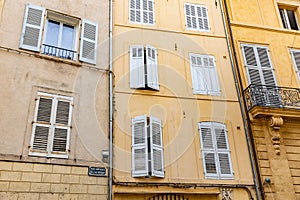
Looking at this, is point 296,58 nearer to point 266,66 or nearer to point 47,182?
point 266,66

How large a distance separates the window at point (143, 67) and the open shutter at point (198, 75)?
1.35 metres

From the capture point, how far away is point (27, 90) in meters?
7.66

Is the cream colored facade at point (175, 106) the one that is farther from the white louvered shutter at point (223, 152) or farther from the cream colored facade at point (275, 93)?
the cream colored facade at point (275, 93)

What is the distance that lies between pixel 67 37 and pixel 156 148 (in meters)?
4.45

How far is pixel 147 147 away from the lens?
820cm

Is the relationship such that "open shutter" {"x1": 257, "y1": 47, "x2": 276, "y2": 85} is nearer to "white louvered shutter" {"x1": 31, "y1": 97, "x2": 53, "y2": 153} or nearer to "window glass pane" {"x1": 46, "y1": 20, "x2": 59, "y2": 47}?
"window glass pane" {"x1": 46, "y1": 20, "x2": 59, "y2": 47}

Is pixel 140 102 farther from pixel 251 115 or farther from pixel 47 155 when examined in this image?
pixel 251 115

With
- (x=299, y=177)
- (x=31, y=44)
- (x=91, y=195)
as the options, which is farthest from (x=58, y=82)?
(x=299, y=177)

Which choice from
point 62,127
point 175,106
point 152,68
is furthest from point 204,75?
point 62,127

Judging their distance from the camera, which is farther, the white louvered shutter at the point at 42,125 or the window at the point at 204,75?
the window at the point at 204,75

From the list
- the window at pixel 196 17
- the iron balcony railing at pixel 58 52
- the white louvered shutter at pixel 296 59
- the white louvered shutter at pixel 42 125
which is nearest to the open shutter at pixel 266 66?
the white louvered shutter at pixel 296 59

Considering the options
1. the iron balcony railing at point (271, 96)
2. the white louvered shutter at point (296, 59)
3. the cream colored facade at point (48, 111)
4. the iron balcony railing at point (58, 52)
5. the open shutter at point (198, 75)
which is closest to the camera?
the cream colored facade at point (48, 111)

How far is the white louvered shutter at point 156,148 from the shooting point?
8008 mm

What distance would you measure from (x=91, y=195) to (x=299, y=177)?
6.34 m
